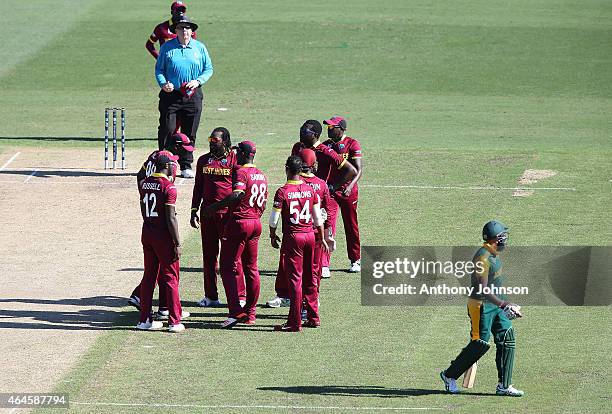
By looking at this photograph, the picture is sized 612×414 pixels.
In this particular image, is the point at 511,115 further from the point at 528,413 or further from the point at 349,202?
the point at 528,413

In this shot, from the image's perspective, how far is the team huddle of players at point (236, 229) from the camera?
1552 cm

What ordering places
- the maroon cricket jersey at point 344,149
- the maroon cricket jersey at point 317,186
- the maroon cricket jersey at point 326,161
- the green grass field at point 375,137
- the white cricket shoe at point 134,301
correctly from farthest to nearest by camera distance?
the maroon cricket jersey at point 344,149 < the maroon cricket jersey at point 326,161 < the white cricket shoe at point 134,301 < the maroon cricket jersey at point 317,186 < the green grass field at point 375,137

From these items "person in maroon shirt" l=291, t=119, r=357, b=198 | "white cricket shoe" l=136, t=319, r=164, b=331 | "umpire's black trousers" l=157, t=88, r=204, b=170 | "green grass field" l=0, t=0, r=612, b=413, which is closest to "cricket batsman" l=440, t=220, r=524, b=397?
"green grass field" l=0, t=0, r=612, b=413

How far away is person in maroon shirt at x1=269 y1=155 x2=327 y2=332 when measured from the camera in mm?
15539

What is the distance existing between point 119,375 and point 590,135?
1693 centimetres

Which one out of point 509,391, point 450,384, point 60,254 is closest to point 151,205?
point 60,254

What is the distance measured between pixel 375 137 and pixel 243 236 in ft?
39.8

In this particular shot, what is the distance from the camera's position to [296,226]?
1562 cm

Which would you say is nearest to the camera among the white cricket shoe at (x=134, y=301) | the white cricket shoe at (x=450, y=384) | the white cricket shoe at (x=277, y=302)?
the white cricket shoe at (x=450, y=384)

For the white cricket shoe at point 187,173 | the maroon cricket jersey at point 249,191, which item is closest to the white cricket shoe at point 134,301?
the maroon cricket jersey at point 249,191

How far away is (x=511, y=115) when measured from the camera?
30.5m

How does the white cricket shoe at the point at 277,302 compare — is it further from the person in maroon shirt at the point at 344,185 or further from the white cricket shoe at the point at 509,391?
the white cricket shoe at the point at 509,391

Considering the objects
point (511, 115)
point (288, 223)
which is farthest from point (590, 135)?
point (288, 223)

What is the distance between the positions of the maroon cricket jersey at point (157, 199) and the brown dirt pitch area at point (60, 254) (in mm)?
1513
